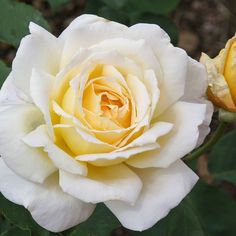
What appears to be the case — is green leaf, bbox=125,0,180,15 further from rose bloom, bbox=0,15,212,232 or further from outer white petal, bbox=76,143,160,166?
outer white petal, bbox=76,143,160,166

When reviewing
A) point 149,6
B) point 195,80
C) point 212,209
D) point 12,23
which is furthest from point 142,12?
point 195,80

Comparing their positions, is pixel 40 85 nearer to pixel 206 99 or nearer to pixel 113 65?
pixel 113 65

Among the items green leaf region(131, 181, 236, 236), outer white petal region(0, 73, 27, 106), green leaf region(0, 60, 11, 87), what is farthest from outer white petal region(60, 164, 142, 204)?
green leaf region(131, 181, 236, 236)

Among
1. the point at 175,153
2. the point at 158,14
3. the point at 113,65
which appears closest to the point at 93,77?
the point at 113,65

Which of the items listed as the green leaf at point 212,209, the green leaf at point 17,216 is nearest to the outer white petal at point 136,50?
the green leaf at point 17,216

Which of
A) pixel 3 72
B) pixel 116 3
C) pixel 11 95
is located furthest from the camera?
pixel 116 3

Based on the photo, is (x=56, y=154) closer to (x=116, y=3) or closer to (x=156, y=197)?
(x=156, y=197)
